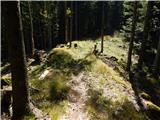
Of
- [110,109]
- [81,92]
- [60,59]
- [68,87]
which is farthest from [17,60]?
[60,59]

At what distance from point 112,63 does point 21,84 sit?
11.6 meters

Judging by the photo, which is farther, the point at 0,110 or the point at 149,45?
the point at 149,45

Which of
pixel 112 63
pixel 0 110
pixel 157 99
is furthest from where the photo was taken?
pixel 112 63

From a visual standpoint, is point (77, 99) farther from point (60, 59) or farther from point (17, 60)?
point (60, 59)

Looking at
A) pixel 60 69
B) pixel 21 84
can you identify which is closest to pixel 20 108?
pixel 21 84

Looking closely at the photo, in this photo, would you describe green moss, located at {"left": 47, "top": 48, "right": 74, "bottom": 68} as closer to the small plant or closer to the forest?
the forest

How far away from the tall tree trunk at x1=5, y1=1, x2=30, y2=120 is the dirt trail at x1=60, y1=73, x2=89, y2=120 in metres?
2.32

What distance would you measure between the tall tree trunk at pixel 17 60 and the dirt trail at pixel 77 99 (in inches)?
91.3

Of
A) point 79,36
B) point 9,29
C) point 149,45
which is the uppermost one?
point 9,29

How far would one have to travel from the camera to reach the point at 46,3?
118ft

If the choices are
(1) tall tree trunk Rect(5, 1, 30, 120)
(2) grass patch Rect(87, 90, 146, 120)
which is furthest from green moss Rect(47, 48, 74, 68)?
(1) tall tree trunk Rect(5, 1, 30, 120)

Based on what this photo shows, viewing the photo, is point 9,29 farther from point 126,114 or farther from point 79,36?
point 79,36

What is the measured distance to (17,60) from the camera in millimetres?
8156

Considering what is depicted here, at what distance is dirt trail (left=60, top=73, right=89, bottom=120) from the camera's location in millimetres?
10813
